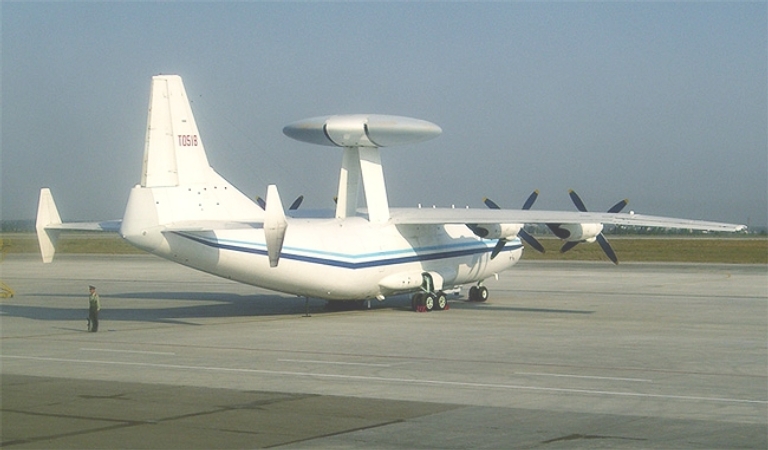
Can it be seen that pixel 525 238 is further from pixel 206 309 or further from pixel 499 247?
pixel 206 309

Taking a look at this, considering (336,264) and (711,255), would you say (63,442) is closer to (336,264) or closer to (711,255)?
(336,264)

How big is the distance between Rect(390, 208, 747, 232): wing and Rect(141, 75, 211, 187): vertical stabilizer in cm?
887

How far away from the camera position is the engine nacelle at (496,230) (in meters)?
35.5

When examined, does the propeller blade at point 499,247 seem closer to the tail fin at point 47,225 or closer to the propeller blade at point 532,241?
the propeller blade at point 532,241

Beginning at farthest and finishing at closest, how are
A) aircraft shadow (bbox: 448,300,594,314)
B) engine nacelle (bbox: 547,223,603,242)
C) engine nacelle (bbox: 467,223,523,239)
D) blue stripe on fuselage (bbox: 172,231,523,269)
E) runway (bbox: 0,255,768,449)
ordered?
engine nacelle (bbox: 467,223,523,239)
engine nacelle (bbox: 547,223,603,242)
aircraft shadow (bbox: 448,300,594,314)
blue stripe on fuselage (bbox: 172,231,523,269)
runway (bbox: 0,255,768,449)

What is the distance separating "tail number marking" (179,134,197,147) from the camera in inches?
1088

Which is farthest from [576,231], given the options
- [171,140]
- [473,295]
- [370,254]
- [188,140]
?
[171,140]

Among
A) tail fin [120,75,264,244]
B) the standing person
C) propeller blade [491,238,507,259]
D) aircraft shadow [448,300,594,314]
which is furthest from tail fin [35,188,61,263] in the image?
propeller blade [491,238,507,259]

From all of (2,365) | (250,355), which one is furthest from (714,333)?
(2,365)

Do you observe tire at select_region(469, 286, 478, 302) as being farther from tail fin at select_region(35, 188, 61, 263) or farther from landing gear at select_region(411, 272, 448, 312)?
tail fin at select_region(35, 188, 61, 263)

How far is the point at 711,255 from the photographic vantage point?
88.6 metres

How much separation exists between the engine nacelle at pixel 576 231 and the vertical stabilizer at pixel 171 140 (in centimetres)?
1332

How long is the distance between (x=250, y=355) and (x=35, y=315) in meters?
13.2

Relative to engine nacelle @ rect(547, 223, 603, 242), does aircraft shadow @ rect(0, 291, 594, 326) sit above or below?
below
